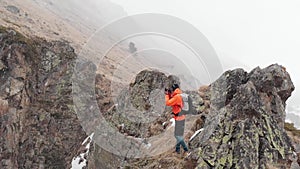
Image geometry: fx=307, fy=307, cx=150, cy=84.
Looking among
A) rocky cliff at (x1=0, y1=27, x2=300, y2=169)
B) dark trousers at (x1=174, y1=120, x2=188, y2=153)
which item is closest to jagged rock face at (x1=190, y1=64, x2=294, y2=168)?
rocky cliff at (x1=0, y1=27, x2=300, y2=169)

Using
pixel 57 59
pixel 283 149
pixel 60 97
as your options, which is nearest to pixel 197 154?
pixel 283 149

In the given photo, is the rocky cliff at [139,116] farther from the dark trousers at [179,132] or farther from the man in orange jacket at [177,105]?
the man in orange jacket at [177,105]

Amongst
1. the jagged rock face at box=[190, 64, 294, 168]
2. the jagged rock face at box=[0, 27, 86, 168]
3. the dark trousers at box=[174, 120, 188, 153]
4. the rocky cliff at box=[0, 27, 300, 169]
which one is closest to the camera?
the jagged rock face at box=[190, 64, 294, 168]

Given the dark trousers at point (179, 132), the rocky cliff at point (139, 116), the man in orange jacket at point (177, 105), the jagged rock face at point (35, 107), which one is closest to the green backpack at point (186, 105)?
the man in orange jacket at point (177, 105)

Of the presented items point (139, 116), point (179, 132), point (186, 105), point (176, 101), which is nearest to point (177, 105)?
point (176, 101)

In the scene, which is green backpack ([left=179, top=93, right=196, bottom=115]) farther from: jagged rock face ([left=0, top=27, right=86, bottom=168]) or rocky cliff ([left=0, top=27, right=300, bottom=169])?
jagged rock face ([left=0, top=27, right=86, bottom=168])

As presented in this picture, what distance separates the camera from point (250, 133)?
14.8 meters

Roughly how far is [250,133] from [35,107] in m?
29.3

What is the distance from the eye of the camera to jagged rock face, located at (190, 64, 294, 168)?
1425 cm

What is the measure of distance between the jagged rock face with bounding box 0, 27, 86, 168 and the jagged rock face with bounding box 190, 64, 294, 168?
22.4 meters

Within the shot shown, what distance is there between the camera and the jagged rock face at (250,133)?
14250mm

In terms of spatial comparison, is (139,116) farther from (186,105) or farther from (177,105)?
(177,105)

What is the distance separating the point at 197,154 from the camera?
48.7ft

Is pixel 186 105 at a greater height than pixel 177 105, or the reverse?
pixel 186 105
